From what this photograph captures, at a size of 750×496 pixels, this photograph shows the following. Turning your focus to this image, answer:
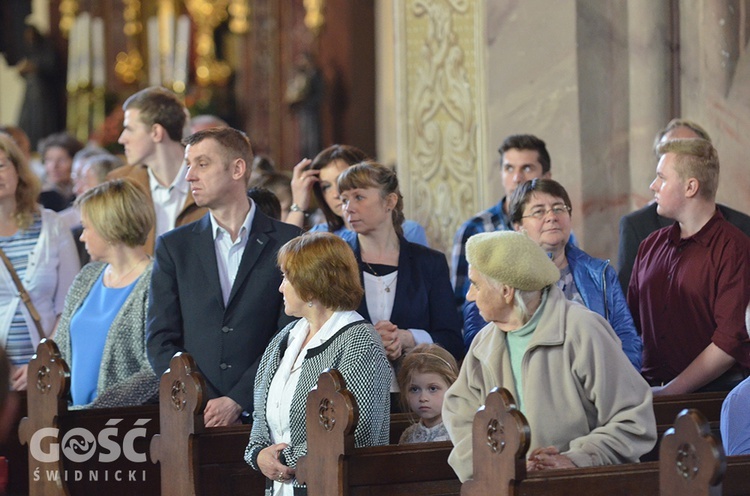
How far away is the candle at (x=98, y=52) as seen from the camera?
15523mm

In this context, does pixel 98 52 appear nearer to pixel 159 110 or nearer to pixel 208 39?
pixel 208 39

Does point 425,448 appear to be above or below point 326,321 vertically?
below

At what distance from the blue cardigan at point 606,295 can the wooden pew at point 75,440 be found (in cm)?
170

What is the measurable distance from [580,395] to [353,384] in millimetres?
736

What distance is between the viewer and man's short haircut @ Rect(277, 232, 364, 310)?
4039 millimetres

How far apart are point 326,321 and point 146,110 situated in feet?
7.33

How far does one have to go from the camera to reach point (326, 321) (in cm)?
410

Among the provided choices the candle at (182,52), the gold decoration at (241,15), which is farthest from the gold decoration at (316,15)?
the candle at (182,52)

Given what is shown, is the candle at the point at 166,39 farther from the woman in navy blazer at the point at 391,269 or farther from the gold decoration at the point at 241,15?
the woman in navy blazer at the point at 391,269

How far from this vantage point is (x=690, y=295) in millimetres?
4840

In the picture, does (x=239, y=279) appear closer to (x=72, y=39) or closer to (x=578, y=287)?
(x=578, y=287)

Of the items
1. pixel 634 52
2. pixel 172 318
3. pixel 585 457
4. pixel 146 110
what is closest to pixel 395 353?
pixel 172 318

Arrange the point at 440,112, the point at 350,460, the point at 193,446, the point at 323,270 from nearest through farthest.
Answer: the point at 350,460 < the point at 323,270 < the point at 193,446 < the point at 440,112

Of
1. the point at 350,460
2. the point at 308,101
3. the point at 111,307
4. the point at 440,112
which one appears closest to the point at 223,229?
the point at 111,307
